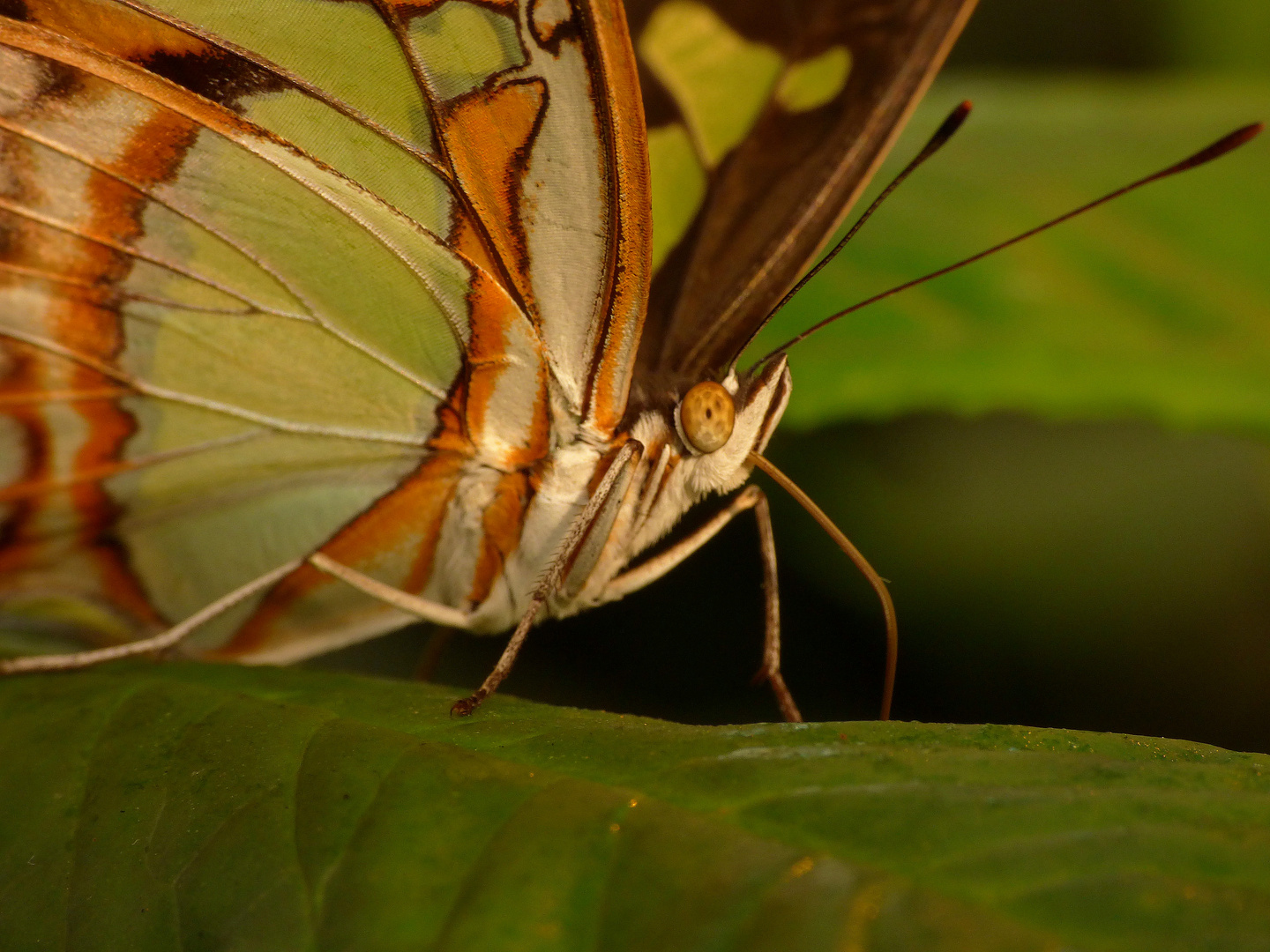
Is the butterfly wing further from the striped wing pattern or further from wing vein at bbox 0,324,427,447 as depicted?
wing vein at bbox 0,324,427,447

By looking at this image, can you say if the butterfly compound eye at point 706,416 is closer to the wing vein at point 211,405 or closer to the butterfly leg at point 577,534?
the butterfly leg at point 577,534

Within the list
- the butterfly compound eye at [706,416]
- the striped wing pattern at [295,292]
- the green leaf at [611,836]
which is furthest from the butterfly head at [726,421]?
the green leaf at [611,836]

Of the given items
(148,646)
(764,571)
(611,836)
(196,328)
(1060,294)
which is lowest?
(148,646)

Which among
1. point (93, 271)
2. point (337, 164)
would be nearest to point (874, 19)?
point (337, 164)

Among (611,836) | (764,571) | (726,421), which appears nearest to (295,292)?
(726,421)

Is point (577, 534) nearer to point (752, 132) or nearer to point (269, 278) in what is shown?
point (269, 278)
